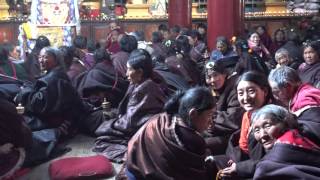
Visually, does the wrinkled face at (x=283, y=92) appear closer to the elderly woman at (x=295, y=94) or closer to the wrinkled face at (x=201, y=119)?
the elderly woman at (x=295, y=94)

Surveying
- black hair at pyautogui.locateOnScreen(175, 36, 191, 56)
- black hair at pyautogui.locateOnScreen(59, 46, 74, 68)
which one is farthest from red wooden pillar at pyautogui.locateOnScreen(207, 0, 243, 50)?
black hair at pyautogui.locateOnScreen(59, 46, 74, 68)

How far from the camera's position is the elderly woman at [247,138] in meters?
3.68

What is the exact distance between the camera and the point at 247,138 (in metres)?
3.88

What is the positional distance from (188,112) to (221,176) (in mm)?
709

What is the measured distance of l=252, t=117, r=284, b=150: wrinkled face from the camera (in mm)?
3197

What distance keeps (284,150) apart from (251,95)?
86 cm

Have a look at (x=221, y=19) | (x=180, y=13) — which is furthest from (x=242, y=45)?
(x=180, y=13)

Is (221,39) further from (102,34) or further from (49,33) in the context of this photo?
(102,34)

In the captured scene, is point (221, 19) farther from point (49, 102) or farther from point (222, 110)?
point (222, 110)

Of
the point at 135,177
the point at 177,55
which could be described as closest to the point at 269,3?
the point at 177,55

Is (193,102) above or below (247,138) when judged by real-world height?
above

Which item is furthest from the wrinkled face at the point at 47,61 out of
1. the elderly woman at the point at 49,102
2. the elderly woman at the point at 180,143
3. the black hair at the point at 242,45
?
the black hair at the point at 242,45

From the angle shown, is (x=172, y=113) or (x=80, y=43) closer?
(x=172, y=113)

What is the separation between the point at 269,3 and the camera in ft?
55.9
